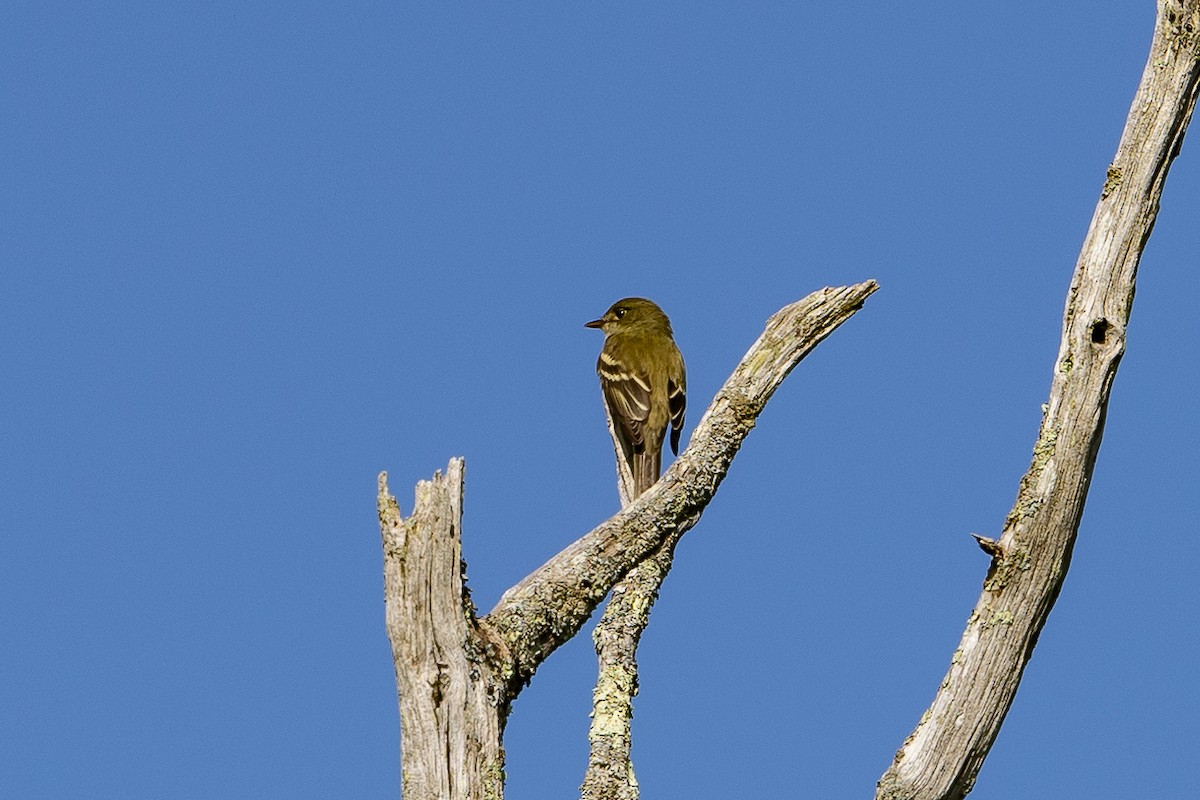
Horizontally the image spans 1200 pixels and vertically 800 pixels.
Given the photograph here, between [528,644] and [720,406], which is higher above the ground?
[720,406]

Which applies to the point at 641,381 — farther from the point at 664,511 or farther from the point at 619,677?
the point at 619,677

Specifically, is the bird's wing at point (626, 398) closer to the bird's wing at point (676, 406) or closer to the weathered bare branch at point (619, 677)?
the bird's wing at point (676, 406)

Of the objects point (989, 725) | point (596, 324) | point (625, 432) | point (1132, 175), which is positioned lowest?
point (989, 725)

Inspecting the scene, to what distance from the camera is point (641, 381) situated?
11.2 m

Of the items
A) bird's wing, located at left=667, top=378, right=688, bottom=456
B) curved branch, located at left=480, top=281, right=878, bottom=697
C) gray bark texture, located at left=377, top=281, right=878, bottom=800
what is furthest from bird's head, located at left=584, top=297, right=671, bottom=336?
gray bark texture, located at left=377, top=281, right=878, bottom=800

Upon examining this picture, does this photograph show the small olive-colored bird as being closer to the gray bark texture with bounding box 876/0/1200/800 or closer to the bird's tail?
the bird's tail

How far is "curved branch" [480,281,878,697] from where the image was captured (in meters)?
6.13

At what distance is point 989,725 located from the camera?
590cm

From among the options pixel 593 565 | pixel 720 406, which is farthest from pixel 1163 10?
pixel 593 565

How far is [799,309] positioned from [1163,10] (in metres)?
2.17

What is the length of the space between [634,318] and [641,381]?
118cm

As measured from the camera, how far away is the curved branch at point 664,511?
20.1 ft

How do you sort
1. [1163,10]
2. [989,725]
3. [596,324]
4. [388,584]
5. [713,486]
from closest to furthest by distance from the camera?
[388,584] → [989,725] → [1163,10] → [713,486] → [596,324]

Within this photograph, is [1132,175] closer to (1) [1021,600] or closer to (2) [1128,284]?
(2) [1128,284]
